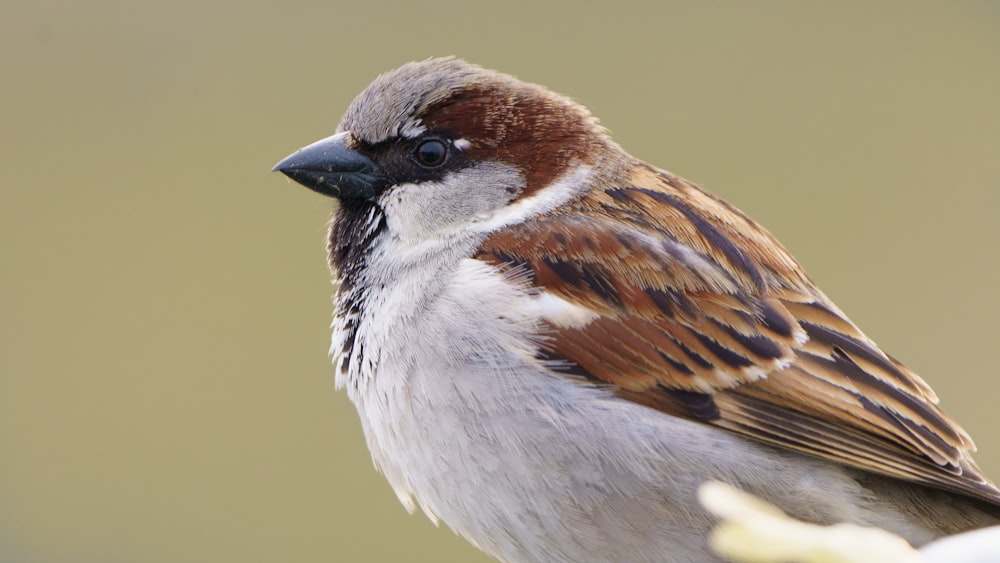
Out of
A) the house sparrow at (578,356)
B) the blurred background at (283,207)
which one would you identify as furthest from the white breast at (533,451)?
the blurred background at (283,207)

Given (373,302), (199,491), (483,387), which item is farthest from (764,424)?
(199,491)

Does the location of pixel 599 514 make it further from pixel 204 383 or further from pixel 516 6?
pixel 516 6

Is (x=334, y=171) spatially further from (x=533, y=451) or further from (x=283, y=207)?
(x=283, y=207)

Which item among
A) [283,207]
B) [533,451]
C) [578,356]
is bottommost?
[533,451]

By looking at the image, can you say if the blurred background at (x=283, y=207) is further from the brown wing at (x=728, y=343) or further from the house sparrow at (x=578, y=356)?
the brown wing at (x=728, y=343)

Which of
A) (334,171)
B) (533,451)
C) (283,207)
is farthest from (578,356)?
(283,207)

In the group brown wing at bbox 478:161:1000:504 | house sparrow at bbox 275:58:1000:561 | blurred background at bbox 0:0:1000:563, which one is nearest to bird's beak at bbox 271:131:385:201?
house sparrow at bbox 275:58:1000:561

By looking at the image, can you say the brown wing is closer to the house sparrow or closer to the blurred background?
the house sparrow
